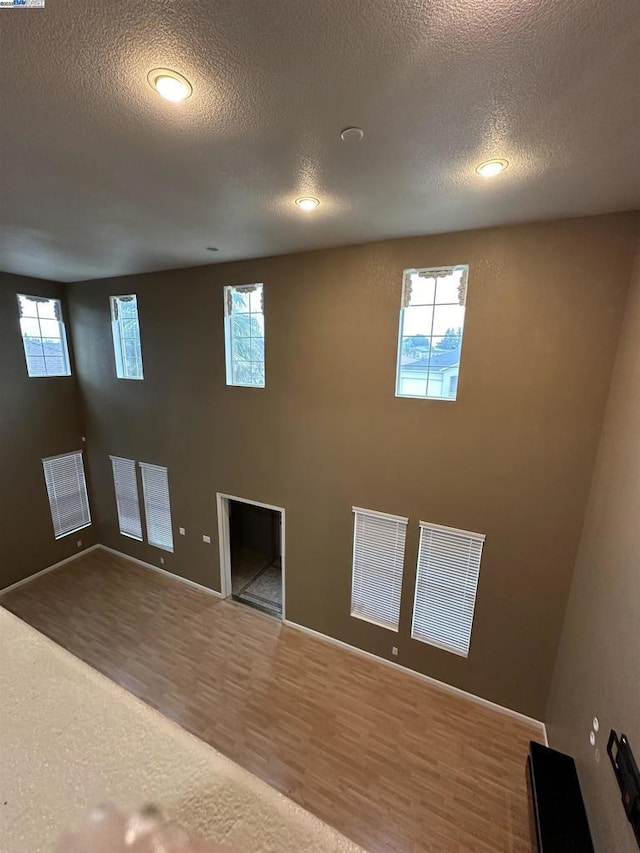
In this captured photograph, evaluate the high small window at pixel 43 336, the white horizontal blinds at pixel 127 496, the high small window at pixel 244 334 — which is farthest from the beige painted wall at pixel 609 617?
the high small window at pixel 43 336

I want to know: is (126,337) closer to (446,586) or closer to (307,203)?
(307,203)

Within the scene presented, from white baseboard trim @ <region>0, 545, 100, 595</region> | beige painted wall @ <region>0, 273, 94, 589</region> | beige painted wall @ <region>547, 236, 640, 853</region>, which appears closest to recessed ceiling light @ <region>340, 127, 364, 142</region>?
beige painted wall @ <region>547, 236, 640, 853</region>

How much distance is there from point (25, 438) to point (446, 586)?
7.27 meters

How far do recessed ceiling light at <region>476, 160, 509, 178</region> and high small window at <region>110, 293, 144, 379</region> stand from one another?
5.46m

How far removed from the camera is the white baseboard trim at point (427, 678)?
3.96 m

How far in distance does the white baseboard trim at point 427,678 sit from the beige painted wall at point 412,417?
91mm

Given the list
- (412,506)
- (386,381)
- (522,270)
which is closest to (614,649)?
(412,506)

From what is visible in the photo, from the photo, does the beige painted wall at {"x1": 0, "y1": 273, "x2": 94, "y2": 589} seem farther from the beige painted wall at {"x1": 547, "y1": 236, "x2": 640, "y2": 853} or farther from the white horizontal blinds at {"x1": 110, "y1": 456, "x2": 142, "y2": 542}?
the beige painted wall at {"x1": 547, "y1": 236, "x2": 640, "y2": 853}

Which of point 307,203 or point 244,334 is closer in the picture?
point 307,203

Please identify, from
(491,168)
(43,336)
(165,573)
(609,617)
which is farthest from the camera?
(165,573)

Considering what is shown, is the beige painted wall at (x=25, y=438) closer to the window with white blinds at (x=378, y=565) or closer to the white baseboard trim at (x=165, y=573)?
the white baseboard trim at (x=165, y=573)

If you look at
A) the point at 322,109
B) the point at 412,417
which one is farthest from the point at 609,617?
the point at 322,109

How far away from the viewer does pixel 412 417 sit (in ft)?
13.1

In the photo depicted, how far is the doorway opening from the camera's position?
5770 millimetres
